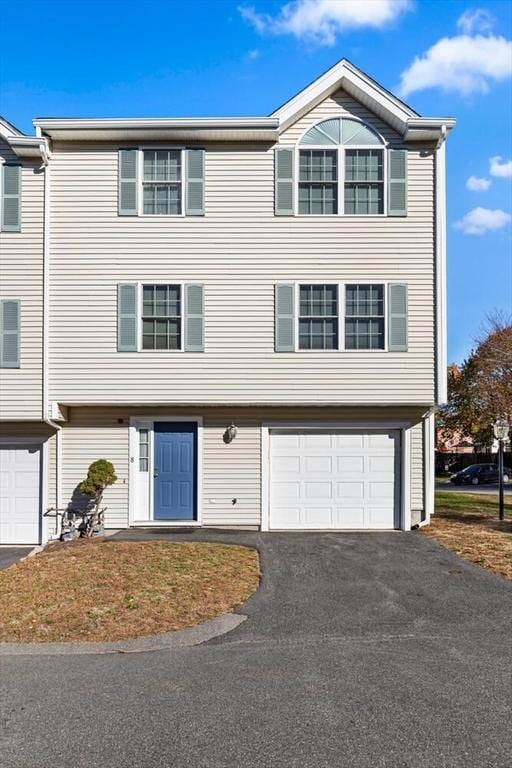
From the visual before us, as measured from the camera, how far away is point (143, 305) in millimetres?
11617

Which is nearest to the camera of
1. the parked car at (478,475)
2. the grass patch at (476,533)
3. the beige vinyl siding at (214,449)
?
the grass patch at (476,533)

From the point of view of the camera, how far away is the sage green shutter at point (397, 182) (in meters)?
11.7

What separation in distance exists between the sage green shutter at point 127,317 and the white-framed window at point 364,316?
4248mm

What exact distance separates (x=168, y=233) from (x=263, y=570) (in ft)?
22.4

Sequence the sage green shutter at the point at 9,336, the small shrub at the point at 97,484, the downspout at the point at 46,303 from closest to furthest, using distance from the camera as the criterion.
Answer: the small shrub at the point at 97,484 < the downspout at the point at 46,303 < the sage green shutter at the point at 9,336

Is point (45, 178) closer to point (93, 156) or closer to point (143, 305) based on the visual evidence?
point (93, 156)

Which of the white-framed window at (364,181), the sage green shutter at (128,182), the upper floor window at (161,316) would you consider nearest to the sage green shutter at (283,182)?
the white-framed window at (364,181)

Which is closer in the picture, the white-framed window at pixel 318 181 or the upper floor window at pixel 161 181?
the upper floor window at pixel 161 181

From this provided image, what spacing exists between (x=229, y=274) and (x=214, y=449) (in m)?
3.58

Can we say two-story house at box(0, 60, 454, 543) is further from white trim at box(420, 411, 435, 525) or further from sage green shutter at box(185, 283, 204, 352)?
white trim at box(420, 411, 435, 525)

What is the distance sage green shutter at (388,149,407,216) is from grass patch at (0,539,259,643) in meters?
7.27

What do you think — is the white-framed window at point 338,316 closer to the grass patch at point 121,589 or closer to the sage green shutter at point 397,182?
the sage green shutter at point 397,182

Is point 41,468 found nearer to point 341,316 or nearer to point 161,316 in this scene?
point 161,316

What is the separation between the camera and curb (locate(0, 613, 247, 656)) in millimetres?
5812
